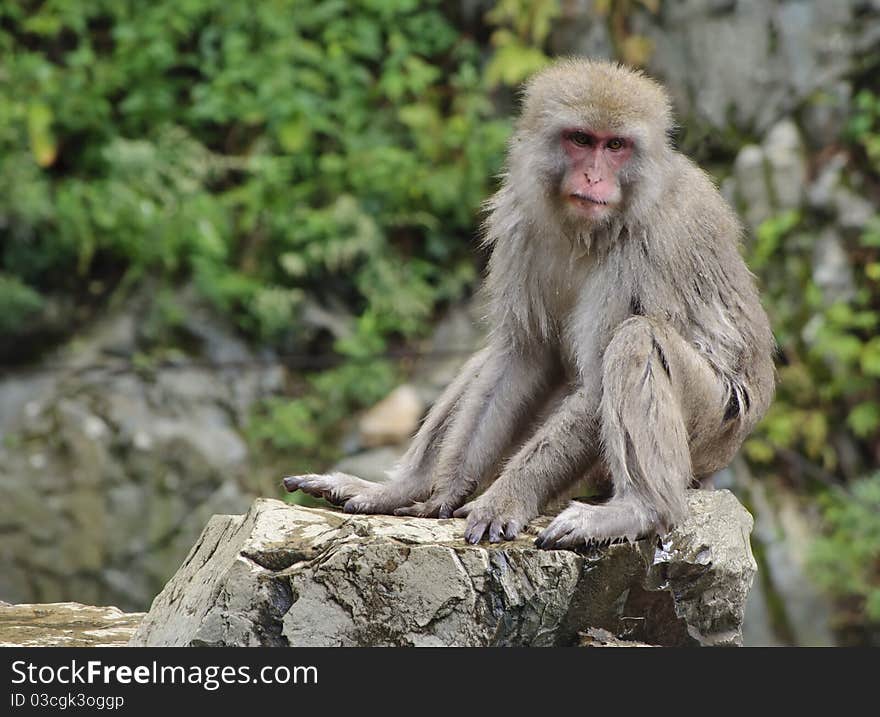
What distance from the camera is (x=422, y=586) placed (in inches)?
177

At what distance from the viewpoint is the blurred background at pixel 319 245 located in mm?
9820

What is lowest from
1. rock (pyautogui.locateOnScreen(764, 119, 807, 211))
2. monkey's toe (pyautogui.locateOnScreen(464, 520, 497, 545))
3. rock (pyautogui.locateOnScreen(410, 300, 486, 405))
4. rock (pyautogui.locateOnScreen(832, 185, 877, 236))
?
rock (pyautogui.locateOnScreen(410, 300, 486, 405))

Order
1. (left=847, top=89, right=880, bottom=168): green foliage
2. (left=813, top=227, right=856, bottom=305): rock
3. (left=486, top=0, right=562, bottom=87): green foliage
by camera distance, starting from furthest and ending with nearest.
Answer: (left=486, top=0, right=562, bottom=87): green foliage
(left=847, top=89, right=880, bottom=168): green foliage
(left=813, top=227, right=856, bottom=305): rock

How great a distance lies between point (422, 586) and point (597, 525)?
67 centimetres

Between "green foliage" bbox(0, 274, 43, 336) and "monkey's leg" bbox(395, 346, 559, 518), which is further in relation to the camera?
"green foliage" bbox(0, 274, 43, 336)

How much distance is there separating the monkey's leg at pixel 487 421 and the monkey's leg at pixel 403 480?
56mm

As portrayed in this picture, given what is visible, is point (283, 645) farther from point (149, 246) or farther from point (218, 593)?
point (149, 246)

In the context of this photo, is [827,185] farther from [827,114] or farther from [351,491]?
[351,491]

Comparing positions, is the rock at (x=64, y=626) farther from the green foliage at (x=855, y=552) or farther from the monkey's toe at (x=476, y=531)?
the green foliage at (x=855, y=552)

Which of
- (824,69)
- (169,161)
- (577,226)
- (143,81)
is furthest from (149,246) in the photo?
(577,226)

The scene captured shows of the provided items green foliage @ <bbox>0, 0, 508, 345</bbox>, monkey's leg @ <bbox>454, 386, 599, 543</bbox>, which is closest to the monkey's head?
monkey's leg @ <bbox>454, 386, 599, 543</bbox>

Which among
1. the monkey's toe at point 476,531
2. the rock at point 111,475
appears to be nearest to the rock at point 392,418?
the rock at point 111,475

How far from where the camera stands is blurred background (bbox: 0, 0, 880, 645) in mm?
9820

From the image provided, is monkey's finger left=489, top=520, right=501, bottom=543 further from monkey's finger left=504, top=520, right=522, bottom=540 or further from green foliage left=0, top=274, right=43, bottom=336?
green foliage left=0, top=274, right=43, bottom=336
